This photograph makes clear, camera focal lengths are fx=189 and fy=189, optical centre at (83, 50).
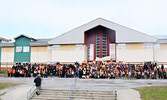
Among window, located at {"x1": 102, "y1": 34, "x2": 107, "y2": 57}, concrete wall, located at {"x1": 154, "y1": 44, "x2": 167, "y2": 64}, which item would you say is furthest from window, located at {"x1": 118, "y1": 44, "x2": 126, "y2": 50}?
concrete wall, located at {"x1": 154, "y1": 44, "x2": 167, "y2": 64}

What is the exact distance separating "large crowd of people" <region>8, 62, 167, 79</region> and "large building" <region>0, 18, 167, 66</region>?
5422 millimetres

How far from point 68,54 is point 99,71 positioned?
1006 cm

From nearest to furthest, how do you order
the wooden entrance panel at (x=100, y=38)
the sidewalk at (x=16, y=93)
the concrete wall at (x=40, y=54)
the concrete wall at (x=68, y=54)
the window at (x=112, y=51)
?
the sidewalk at (x=16, y=93)
the window at (x=112, y=51)
the concrete wall at (x=68, y=54)
the wooden entrance panel at (x=100, y=38)
the concrete wall at (x=40, y=54)

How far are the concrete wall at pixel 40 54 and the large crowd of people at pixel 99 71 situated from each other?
Answer: 788 centimetres

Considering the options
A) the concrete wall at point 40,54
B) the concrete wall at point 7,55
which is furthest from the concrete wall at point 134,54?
the concrete wall at point 7,55

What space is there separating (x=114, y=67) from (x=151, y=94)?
1055 centimetres

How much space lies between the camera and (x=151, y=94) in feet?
47.2

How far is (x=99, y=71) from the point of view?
24.1 meters

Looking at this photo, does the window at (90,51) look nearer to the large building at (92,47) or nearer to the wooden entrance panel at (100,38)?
the large building at (92,47)

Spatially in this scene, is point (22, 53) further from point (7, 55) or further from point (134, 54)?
point (134, 54)

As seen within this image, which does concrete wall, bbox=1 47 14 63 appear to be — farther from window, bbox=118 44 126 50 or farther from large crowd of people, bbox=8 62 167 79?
window, bbox=118 44 126 50

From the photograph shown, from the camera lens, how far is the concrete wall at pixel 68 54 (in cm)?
3228

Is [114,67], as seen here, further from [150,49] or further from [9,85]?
[9,85]

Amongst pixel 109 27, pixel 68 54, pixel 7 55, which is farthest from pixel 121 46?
pixel 7 55
